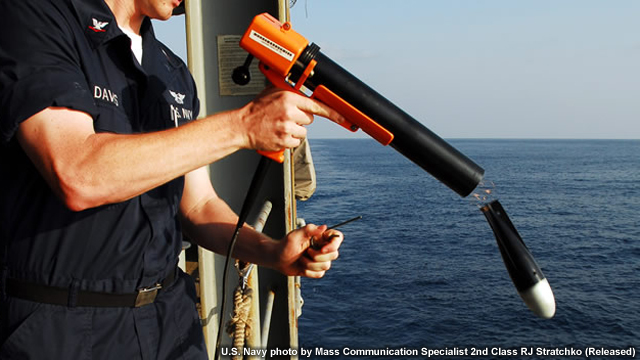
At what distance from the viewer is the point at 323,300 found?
21.2m

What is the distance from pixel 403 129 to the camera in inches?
60.9

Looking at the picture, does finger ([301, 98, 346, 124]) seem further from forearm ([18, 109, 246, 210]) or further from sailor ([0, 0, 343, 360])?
forearm ([18, 109, 246, 210])

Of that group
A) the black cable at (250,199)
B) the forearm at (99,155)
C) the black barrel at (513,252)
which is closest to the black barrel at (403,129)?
the black barrel at (513,252)

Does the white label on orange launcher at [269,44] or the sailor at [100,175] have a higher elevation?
the white label on orange launcher at [269,44]

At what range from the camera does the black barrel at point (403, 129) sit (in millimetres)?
1527

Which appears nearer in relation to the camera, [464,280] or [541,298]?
[541,298]

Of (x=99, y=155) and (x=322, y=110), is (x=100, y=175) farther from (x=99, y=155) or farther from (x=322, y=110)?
(x=322, y=110)

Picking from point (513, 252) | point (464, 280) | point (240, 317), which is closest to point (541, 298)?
point (513, 252)

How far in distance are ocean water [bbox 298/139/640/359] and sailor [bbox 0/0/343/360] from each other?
525cm

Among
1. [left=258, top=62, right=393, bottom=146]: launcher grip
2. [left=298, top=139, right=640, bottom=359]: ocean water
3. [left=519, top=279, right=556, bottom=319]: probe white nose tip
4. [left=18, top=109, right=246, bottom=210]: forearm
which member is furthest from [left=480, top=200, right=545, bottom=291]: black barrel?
[left=298, top=139, right=640, bottom=359]: ocean water

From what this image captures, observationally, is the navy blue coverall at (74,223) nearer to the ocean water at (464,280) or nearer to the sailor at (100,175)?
the sailor at (100,175)

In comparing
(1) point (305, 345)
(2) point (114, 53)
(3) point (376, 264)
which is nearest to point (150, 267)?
(2) point (114, 53)

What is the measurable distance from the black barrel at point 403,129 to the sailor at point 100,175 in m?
0.09

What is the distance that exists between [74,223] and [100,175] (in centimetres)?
28
